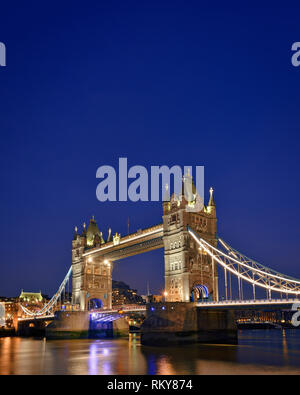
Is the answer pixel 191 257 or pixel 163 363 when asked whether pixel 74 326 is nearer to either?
pixel 191 257

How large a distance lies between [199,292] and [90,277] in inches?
1208

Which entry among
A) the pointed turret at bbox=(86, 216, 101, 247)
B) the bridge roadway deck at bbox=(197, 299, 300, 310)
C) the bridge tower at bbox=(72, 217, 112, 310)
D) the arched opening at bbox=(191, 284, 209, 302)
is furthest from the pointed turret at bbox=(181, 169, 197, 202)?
the pointed turret at bbox=(86, 216, 101, 247)

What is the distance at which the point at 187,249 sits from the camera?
193 ft

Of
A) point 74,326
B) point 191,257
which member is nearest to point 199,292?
point 191,257

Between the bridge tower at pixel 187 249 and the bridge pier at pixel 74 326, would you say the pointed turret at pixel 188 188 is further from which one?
the bridge pier at pixel 74 326

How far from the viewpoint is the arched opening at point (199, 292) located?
194 ft

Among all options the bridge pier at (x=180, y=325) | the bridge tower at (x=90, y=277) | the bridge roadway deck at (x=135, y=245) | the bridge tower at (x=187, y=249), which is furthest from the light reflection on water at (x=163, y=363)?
the bridge tower at (x=90, y=277)

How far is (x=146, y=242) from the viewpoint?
70125 mm

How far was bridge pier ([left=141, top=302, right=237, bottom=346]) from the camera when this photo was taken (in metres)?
52.0

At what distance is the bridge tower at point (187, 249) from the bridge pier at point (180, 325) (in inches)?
151
